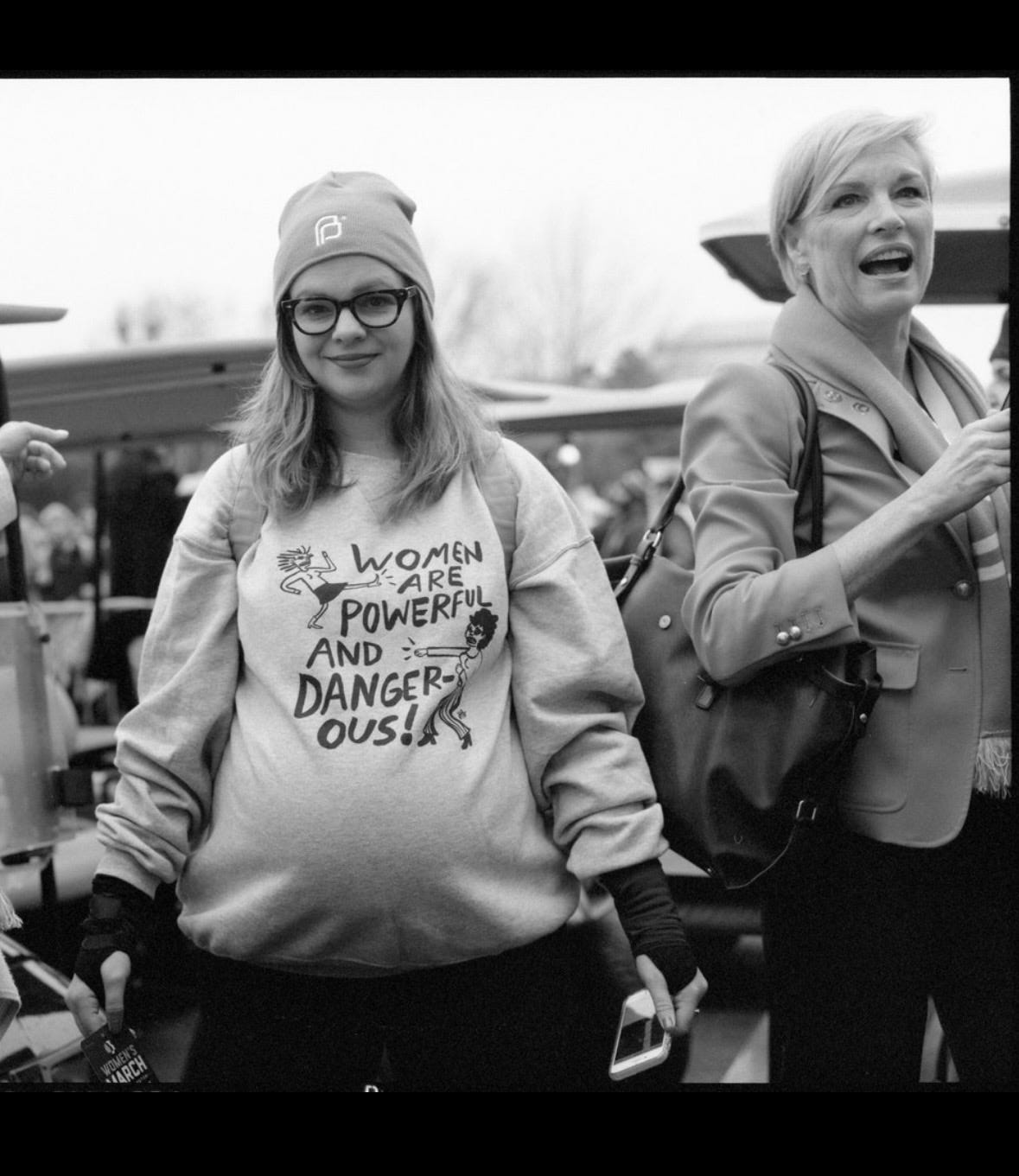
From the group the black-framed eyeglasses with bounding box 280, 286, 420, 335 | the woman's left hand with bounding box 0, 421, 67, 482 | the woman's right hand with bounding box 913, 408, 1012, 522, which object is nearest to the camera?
the woman's right hand with bounding box 913, 408, 1012, 522

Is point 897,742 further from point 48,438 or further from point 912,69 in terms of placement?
point 48,438

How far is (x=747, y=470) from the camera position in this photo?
2203 millimetres

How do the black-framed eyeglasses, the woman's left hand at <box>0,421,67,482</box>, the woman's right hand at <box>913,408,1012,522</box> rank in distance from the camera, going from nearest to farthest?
the woman's right hand at <box>913,408,1012,522</box> → the black-framed eyeglasses → the woman's left hand at <box>0,421,67,482</box>

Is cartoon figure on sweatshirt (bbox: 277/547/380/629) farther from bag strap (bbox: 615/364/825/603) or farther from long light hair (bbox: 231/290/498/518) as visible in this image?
bag strap (bbox: 615/364/825/603)

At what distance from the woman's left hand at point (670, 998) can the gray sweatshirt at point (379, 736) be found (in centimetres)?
16

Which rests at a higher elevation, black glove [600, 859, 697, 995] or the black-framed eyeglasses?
the black-framed eyeglasses

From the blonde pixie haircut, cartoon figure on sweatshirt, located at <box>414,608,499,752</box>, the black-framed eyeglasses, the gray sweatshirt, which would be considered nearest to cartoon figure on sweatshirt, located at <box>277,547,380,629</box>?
the gray sweatshirt

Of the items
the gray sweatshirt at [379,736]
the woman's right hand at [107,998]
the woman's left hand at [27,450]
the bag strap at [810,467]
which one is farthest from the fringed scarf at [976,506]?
the woman's right hand at [107,998]

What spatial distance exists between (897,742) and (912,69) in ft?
3.66

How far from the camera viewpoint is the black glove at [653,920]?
2.13 m

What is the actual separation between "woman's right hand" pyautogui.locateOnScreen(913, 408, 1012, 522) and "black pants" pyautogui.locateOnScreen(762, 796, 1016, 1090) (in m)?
0.50

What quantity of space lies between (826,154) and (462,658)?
3.28 ft

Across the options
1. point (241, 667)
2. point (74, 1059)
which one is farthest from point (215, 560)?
point (74, 1059)

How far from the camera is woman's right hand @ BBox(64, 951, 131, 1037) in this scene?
2160 mm
